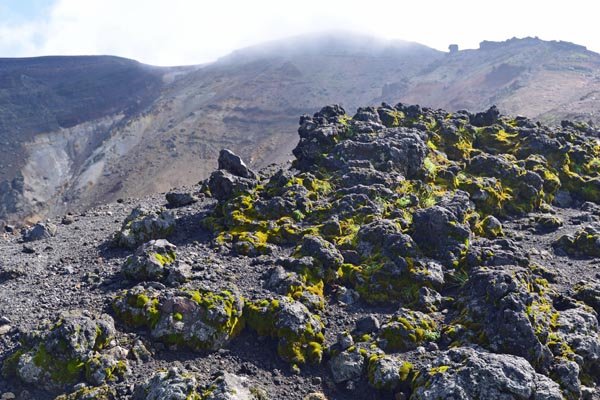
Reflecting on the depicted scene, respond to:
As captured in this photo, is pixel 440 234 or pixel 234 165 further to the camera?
pixel 234 165

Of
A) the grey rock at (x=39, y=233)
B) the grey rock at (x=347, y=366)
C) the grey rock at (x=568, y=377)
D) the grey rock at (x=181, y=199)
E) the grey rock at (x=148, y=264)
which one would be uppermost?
the grey rock at (x=181, y=199)

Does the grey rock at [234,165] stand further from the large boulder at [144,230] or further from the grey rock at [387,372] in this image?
the grey rock at [387,372]

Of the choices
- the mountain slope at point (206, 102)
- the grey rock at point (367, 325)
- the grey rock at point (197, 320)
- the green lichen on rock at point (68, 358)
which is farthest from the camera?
the mountain slope at point (206, 102)

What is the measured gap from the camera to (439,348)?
11.3 m

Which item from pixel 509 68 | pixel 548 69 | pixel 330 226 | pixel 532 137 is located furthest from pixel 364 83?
pixel 330 226

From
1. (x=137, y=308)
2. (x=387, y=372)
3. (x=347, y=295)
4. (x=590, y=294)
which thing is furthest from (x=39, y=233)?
(x=590, y=294)

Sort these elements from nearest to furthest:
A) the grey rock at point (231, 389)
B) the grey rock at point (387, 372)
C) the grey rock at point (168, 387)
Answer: the grey rock at point (168, 387) → the grey rock at point (231, 389) → the grey rock at point (387, 372)

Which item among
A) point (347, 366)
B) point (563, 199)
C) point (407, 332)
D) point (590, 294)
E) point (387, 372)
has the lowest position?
point (347, 366)

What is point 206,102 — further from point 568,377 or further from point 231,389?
point 568,377

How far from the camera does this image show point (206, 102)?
Answer: 110 metres

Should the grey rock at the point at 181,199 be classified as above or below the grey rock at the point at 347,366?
above

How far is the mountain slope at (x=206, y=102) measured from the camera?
77.3m

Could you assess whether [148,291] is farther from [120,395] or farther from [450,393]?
[450,393]

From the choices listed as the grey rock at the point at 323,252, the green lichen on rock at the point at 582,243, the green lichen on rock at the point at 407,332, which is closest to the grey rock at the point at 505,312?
the green lichen on rock at the point at 407,332
